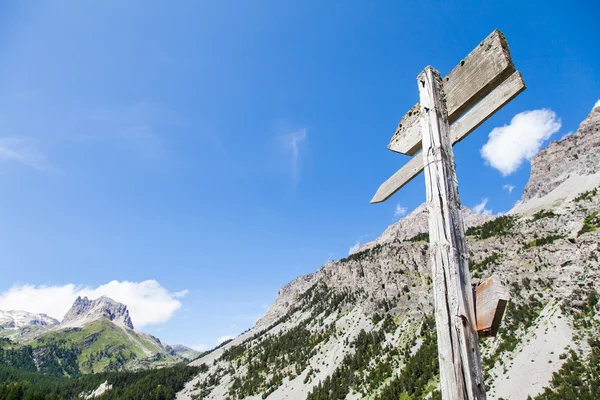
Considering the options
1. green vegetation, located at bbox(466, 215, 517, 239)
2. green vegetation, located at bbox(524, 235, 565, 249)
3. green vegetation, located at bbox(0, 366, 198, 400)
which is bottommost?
green vegetation, located at bbox(0, 366, 198, 400)

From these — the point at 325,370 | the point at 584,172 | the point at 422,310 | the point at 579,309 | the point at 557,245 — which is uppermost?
the point at 584,172

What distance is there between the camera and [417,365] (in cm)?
7650

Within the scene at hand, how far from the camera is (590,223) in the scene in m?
100

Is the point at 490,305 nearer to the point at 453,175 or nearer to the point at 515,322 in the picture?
the point at 453,175

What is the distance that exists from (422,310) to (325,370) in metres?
39.4

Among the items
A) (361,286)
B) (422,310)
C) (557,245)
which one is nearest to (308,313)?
(361,286)

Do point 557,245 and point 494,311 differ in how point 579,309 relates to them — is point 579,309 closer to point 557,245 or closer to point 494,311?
point 557,245

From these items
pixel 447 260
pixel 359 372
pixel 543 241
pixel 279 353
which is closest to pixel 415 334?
pixel 359 372

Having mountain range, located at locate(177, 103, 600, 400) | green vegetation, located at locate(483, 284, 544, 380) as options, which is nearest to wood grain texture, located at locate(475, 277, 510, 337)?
mountain range, located at locate(177, 103, 600, 400)

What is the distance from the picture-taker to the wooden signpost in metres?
2.23

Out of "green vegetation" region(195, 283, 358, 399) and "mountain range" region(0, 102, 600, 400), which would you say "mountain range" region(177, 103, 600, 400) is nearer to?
"mountain range" region(0, 102, 600, 400)

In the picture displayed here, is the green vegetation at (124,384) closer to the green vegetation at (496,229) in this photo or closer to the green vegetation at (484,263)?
the green vegetation at (484,263)

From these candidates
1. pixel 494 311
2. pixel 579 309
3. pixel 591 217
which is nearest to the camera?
pixel 494 311

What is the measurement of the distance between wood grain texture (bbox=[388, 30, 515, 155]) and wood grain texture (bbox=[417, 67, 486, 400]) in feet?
0.42
